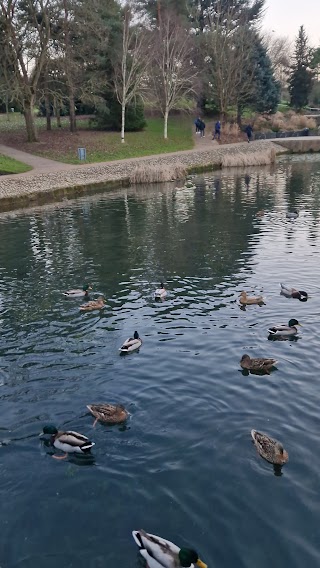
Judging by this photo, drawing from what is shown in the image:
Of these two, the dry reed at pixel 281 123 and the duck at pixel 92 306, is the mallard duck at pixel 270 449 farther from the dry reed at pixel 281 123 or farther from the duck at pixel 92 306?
the dry reed at pixel 281 123

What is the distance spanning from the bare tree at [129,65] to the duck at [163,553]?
52.4 meters

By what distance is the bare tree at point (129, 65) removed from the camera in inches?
2153

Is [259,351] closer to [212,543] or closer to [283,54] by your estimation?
[212,543]

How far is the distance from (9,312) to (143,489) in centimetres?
909

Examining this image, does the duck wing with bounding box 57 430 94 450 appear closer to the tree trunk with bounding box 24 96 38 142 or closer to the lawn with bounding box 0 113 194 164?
the lawn with bounding box 0 113 194 164

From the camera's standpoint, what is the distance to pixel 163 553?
6699mm

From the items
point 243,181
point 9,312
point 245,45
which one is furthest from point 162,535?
point 245,45

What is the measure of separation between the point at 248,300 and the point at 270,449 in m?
7.39

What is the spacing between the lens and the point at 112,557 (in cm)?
708

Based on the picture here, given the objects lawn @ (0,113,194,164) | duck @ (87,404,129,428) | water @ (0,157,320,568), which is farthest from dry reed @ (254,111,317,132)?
duck @ (87,404,129,428)

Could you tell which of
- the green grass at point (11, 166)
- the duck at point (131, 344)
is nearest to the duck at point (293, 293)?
the duck at point (131, 344)

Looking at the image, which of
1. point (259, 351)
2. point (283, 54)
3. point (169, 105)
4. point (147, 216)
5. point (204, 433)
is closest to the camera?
point (204, 433)

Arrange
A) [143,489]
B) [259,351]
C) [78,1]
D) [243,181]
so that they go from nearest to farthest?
[143,489], [259,351], [243,181], [78,1]

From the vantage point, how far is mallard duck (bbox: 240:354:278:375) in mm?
11727
